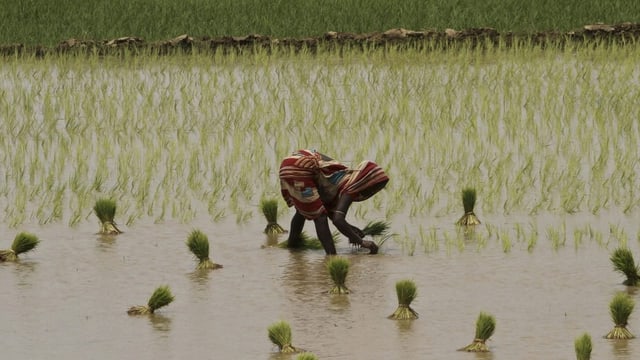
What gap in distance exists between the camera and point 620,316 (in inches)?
251

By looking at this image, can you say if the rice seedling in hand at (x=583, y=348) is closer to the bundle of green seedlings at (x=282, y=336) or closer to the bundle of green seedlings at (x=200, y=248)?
the bundle of green seedlings at (x=282, y=336)

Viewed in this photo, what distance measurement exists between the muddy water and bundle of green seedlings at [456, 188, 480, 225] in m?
0.42

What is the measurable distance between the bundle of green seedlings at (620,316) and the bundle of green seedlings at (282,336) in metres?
1.23

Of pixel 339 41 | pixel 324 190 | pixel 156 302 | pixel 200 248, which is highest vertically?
pixel 339 41

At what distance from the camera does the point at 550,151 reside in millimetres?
11414

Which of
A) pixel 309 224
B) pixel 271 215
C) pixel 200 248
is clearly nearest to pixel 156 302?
pixel 200 248

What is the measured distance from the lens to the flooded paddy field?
673 centimetres

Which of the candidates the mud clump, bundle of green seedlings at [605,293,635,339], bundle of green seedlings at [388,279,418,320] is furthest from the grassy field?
bundle of green seedlings at [605,293,635,339]

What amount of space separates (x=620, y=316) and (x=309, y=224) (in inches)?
129

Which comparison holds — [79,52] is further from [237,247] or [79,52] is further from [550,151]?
[237,247]

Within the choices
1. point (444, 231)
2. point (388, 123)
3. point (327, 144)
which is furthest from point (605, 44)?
point (444, 231)

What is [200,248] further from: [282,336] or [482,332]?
[482,332]

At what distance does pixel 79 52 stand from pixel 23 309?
10.6m

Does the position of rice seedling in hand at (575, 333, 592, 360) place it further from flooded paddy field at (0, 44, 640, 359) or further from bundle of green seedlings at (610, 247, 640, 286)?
bundle of green seedlings at (610, 247, 640, 286)
